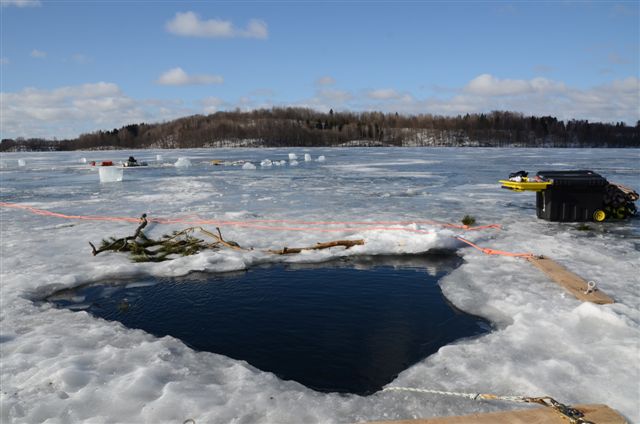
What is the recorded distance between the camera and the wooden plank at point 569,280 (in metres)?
4.99

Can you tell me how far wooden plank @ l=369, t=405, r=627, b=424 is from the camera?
2914 millimetres

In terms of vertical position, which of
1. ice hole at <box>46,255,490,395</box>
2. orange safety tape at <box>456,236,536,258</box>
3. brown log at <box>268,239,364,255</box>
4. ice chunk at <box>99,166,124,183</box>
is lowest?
ice hole at <box>46,255,490,395</box>

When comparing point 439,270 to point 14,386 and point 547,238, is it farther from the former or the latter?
point 14,386

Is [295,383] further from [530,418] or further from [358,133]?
[358,133]

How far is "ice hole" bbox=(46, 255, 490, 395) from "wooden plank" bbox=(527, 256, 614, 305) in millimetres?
1290

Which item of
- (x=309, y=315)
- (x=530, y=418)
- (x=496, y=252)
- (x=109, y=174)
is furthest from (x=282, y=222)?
(x=109, y=174)

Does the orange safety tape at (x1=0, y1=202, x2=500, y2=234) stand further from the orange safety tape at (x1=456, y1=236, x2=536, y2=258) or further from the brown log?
the brown log

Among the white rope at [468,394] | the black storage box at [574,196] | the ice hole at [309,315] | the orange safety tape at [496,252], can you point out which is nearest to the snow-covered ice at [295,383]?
the white rope at [468,394]

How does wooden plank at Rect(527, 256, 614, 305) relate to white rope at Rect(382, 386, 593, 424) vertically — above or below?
above

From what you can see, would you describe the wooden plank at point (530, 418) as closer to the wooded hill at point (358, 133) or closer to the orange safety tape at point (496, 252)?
the orange safety tape at point (496, 252)

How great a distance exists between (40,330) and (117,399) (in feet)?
6.36

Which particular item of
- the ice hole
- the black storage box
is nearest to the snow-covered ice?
the ice hole

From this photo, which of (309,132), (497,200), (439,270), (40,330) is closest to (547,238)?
(439,270)

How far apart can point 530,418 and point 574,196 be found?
8234 mm
